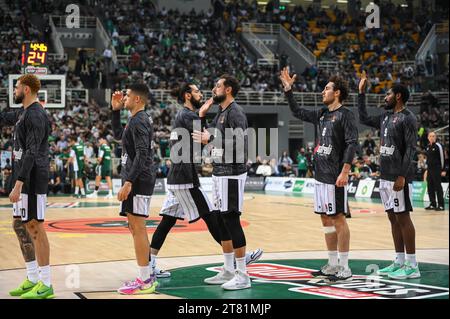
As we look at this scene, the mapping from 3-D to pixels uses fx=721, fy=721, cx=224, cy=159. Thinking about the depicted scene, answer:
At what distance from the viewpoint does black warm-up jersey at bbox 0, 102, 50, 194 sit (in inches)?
284

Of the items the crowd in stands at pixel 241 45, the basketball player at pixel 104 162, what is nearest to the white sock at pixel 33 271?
the basketball player at pixel 104 162

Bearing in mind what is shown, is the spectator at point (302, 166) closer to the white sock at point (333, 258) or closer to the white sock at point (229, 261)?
the white sock at point (333, 258)

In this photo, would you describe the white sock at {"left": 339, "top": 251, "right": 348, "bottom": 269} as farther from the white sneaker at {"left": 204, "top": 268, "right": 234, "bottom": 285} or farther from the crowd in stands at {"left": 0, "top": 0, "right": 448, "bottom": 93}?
the crowd in stands at {"left": 0, "top": 0, "right": 448, "bottom": 93}

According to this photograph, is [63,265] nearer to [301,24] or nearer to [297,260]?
[297,260]

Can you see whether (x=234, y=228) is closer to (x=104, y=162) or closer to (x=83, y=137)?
(x=104, y=162)

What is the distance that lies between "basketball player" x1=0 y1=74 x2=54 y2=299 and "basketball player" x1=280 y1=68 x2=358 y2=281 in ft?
9.83

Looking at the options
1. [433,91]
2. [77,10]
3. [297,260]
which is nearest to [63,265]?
[297,260]

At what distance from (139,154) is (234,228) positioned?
1.32m

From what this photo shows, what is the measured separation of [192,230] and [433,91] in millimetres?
26864

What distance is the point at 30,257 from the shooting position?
24.9 feet

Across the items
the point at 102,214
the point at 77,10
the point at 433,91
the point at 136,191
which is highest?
the point at 77,10

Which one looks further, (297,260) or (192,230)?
(192,230)
